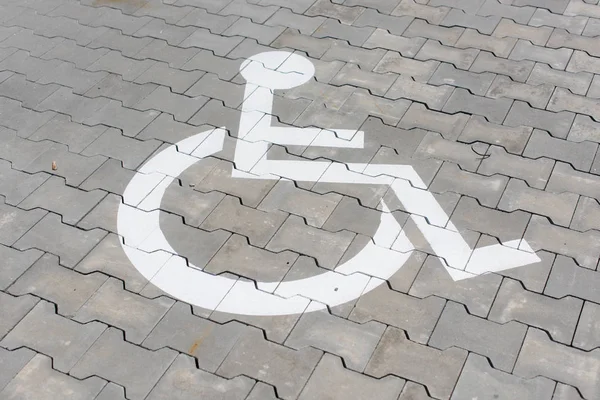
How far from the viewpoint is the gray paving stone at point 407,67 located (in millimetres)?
5867

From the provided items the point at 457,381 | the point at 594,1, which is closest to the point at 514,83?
the point at 594,1

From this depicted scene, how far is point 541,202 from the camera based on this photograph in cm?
471

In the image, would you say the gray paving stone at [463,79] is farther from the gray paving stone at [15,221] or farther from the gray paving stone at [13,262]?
the gray paving stone at [13,262]

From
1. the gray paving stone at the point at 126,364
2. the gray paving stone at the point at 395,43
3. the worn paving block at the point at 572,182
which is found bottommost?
the gray paving stone at the point at 126,364

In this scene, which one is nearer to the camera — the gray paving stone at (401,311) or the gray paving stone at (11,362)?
the gray paving stone at (11,362)

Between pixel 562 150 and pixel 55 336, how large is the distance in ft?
10.5

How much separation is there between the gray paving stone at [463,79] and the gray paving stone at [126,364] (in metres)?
2.91

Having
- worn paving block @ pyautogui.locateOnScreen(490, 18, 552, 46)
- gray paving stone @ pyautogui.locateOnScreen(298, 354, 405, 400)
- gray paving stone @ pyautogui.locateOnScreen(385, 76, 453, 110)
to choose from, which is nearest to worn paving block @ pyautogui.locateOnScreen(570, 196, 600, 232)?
gray paving stone @ pyautogui.locateOnScreen(385, 76, 453, 110)

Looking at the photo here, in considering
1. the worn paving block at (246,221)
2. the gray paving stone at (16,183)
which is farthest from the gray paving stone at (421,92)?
the gray paving stone at (16,183)

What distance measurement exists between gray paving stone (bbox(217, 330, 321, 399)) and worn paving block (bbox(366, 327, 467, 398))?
1.02 ft

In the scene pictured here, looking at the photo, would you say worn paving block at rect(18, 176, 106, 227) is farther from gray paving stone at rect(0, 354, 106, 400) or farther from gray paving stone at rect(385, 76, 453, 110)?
gray paving stone at rect(385, 76, 453, 110)

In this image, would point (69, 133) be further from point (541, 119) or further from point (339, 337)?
point (541, 119)


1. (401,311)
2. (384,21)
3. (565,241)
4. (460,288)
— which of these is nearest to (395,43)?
(384,21)

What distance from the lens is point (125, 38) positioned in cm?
656
